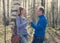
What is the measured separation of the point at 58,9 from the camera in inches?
307

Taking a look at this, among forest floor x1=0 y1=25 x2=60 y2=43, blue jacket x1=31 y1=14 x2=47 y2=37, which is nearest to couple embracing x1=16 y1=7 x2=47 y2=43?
blue jacket x1=31 y1=14 x2=47 y2=37

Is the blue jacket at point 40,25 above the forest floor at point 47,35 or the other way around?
above

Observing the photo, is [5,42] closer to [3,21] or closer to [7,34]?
[7,34]

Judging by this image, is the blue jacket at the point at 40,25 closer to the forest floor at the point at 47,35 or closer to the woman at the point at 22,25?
the woman at the point at 22,25

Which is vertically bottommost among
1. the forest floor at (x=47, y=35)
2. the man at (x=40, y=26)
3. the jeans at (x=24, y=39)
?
the forest floor at (x=47, y=35)

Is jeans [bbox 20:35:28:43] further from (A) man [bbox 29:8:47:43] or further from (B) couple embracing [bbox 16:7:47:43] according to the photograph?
(A) man [bbox 29:8:47:43]

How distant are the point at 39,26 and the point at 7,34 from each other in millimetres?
2227

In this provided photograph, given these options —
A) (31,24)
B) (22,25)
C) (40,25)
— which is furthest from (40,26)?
(22,25)

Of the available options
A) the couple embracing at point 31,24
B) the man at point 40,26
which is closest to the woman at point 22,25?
the couple embracing at point 31,24

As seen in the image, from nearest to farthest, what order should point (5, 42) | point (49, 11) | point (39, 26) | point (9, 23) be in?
point (39, 26)
point (5, 42)
point (9, 23)
point (49, 11)

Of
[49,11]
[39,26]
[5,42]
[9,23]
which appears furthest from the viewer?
[49,11]

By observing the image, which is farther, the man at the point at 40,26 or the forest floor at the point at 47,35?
the forest floor at the point at 47,35

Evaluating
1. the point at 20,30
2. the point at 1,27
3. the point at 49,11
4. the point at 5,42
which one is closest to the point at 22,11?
the point at 20,30

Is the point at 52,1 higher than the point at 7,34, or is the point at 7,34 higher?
the point at 52,1
